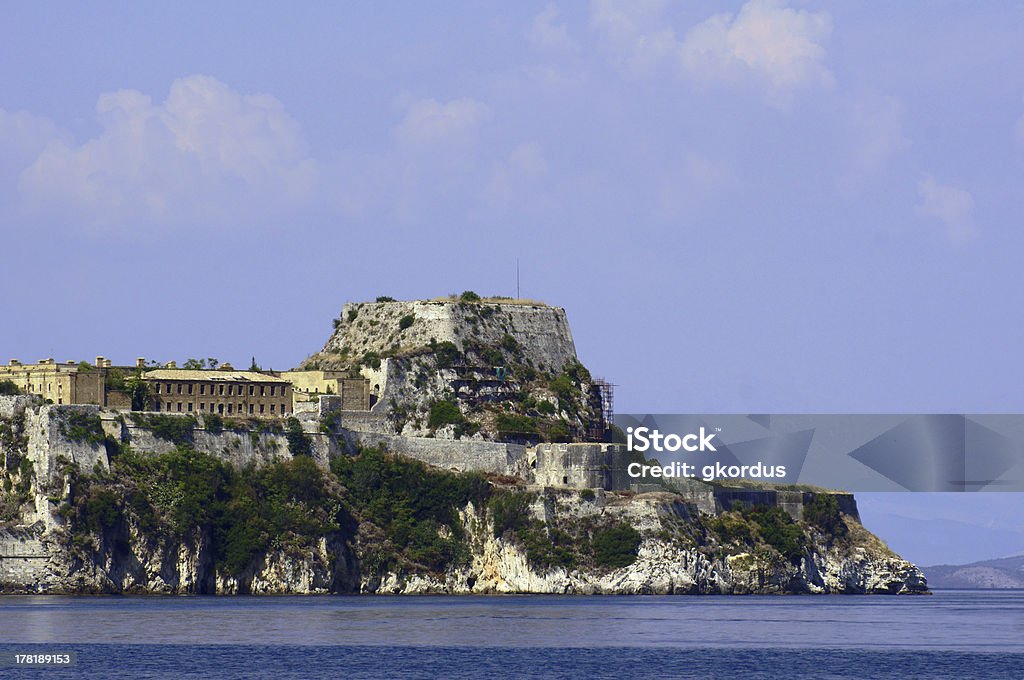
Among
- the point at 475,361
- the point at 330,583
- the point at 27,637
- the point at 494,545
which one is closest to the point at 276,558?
the point at 330,583

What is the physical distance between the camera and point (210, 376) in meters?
165

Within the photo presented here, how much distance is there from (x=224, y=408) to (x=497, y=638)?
48943 millimetres

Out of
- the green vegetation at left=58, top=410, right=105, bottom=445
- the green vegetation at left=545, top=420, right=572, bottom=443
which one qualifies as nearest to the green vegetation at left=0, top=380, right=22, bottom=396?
the green vegetation at left=58, top=410, right=105, bottom=445

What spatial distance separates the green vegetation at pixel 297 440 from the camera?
160500 millimetres

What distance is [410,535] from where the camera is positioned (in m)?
160

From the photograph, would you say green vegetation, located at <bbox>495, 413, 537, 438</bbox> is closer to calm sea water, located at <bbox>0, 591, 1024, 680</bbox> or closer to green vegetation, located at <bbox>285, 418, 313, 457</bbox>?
green vegetation, located at <bbox>285, 418, 313, 457</bbox>

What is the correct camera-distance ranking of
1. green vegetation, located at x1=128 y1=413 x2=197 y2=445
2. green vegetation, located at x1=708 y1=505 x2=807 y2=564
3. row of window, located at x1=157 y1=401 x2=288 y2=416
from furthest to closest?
green vegetation, located at x1=708 y1=505 x2=807 y2=564, row of window, located at x1=157 y1=401 x2=288 y2=416, green vegetation, located at x1=128 y1=413 x2=197 y2=445

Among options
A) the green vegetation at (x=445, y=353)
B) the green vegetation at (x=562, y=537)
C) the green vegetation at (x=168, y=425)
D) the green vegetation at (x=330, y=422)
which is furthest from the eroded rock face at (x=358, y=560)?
the green vegetation at (x=445, y=353)

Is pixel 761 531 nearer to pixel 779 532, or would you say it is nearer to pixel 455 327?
pixel 779 532

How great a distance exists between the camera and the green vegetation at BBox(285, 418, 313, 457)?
16050 cm

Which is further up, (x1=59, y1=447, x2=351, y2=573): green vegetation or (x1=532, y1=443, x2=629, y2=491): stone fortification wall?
(x1=532, y1=443, x2=629, y2=491): stone fortification wall

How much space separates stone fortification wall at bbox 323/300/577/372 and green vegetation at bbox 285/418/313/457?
16.4m

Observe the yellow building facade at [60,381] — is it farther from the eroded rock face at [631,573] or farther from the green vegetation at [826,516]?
the green vegetation at [826,516]

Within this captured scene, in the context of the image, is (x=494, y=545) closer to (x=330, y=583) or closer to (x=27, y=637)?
(x=330, y=583)
